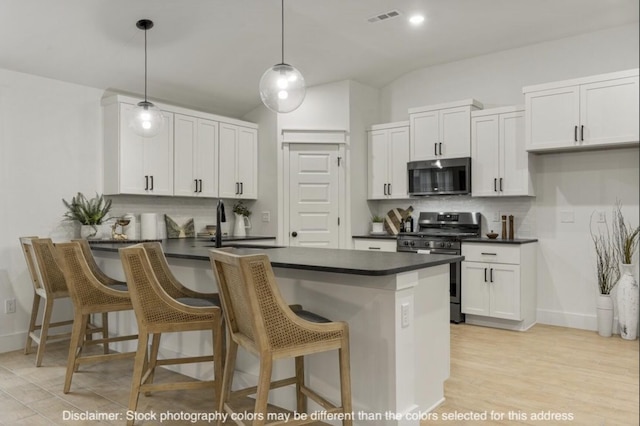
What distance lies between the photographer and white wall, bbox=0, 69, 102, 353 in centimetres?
427

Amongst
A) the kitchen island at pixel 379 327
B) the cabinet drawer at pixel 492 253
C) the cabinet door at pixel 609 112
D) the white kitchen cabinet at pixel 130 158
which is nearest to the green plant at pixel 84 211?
the white kitchen cabinet at pixel 130 158

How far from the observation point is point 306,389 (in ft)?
8.21

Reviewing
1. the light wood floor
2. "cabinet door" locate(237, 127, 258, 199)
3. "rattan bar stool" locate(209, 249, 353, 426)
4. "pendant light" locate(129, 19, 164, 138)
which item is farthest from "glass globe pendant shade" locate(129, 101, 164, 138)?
"rattan bar stool" locate(209, 249, 353, 426)

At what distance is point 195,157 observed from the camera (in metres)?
5.49

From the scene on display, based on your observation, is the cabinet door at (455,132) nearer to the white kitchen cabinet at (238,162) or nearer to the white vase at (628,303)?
the white vase at (628,303)

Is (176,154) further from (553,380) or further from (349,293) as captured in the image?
(553,380)

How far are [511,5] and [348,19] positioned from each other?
4.72ft

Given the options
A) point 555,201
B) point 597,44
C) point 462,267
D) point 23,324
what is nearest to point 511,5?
point 597,44

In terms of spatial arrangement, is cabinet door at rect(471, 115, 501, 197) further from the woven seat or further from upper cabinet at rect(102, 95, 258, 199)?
the woven seat

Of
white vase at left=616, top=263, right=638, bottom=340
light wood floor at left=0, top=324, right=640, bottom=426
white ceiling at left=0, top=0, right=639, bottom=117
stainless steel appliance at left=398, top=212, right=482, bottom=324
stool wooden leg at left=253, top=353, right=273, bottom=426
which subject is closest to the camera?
stool wooden leg at left=253, top=353, right=273, bottom=426

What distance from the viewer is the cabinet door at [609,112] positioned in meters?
4.07

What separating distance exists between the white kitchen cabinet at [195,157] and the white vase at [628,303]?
14.1 ft

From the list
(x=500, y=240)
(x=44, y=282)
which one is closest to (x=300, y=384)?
(x=44, y=282)

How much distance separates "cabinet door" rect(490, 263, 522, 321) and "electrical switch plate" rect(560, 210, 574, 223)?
2.54ft
